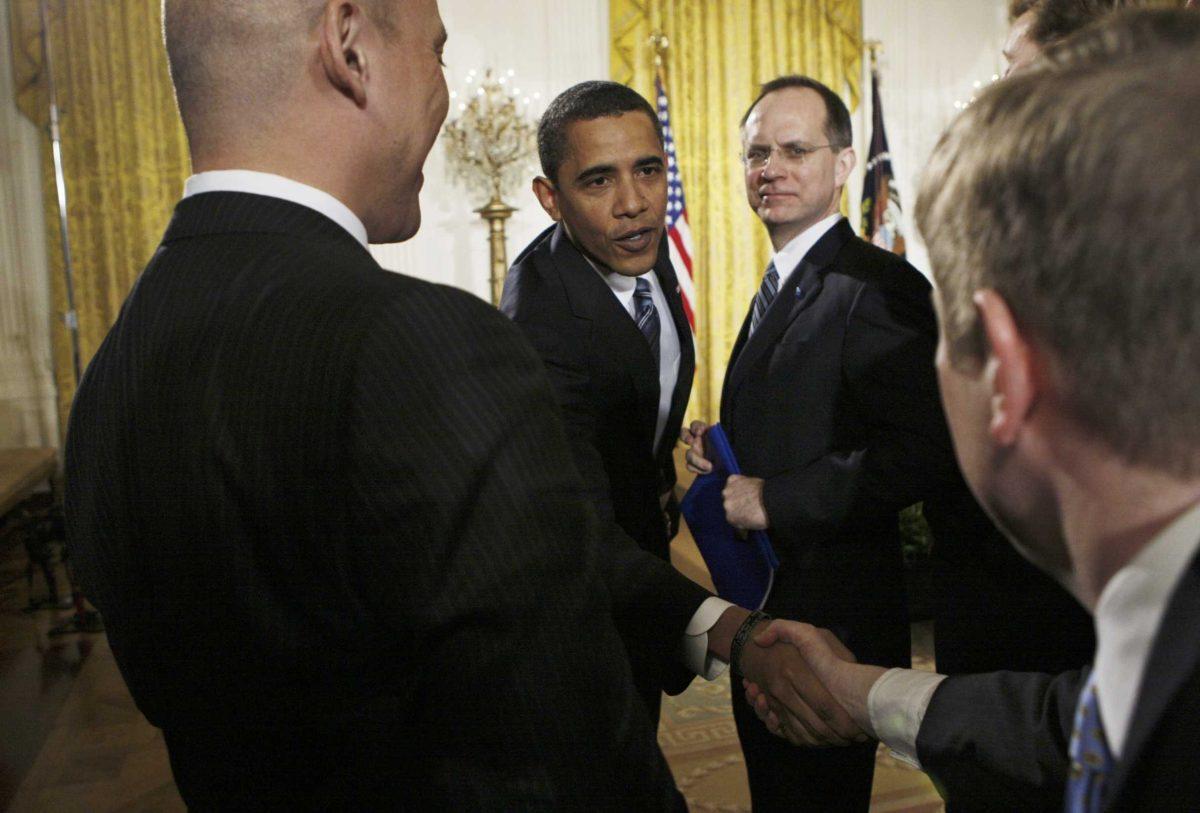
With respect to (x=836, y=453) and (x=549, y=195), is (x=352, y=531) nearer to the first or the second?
(x=836, y=453)

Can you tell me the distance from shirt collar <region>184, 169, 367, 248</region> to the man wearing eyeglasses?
1252 millimetres

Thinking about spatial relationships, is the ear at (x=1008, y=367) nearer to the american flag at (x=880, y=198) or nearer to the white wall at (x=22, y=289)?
the american flag at (x=880, y=198)

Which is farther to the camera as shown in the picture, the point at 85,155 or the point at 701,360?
the point at 701,360

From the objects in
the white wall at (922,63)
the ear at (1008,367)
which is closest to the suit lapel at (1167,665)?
the ear at (1008,367)

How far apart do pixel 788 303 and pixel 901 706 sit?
0.97 m

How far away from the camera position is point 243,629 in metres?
0.81

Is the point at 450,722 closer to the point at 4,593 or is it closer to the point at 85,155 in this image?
the point at 4,593

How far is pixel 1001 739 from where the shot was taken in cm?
113

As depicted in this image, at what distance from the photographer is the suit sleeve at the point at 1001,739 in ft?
3.61

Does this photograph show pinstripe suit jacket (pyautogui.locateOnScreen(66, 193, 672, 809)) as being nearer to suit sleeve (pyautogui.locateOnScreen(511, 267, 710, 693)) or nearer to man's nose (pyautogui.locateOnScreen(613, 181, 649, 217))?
suit sleeve (pyautogui.locateOnScreen(511, 267, 710, 693))

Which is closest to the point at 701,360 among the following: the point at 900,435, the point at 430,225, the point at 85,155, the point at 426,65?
the point at 430,225

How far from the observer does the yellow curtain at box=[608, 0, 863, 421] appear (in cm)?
835

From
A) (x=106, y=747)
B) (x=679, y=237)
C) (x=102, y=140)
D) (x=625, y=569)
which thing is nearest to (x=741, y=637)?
(x=625, y=569)

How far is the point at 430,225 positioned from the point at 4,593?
418 centimetres
